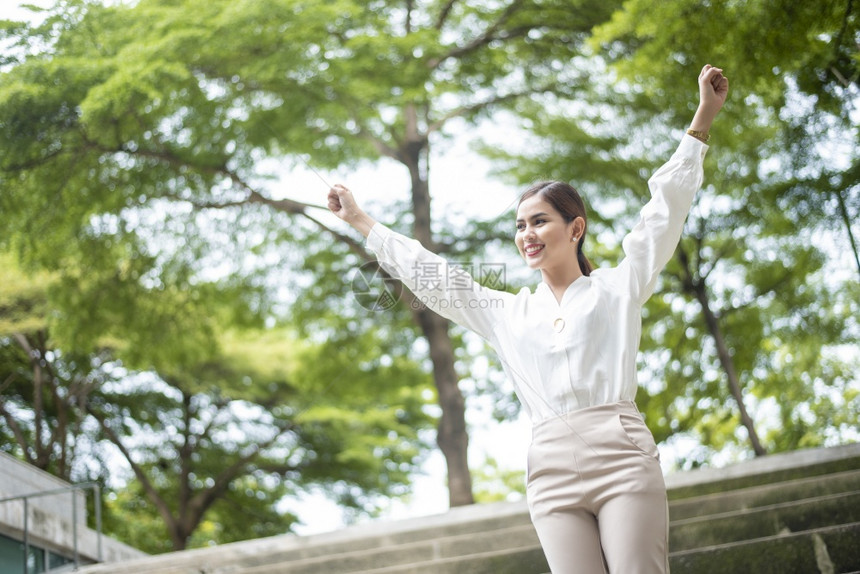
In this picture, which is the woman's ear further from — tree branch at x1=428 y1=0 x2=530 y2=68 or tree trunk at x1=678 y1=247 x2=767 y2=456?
tree branch at x1=428 y1=0 x2=530 y2=68

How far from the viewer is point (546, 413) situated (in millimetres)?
2100

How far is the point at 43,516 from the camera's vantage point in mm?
7152

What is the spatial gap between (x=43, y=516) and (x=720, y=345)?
656 cm

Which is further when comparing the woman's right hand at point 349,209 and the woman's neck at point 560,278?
the woman's right hand at point 349,209

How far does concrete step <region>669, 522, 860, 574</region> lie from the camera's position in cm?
390

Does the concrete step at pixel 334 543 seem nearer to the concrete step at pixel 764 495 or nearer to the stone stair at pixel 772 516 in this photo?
the concrete step at pixel 764 495

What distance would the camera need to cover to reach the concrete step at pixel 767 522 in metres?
4.52

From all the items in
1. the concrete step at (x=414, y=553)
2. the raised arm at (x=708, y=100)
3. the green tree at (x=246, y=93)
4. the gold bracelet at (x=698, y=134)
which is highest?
the green tree at (x=246, y=93)

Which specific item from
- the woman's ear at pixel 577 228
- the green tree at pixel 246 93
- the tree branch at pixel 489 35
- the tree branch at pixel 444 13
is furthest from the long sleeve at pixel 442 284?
the tree branch at pixel 444 13

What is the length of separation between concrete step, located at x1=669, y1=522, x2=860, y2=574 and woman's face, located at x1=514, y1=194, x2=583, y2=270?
2.33m

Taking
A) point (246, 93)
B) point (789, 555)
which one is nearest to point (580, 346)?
point (789, 555)

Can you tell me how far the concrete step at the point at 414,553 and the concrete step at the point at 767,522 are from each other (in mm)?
975

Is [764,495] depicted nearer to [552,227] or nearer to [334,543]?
[334,543]

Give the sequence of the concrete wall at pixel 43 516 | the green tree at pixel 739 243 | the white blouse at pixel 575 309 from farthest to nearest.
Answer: the green tree at pixel 739 243, the concrete wall at pixel 43 516, the white blouse at pixel 575 309
